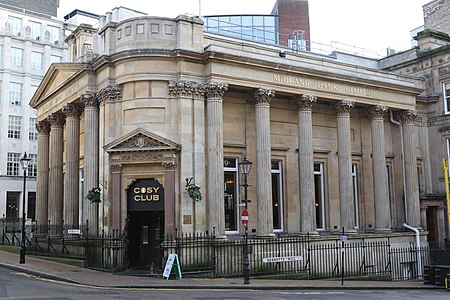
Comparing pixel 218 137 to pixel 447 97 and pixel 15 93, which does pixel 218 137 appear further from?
pixel 15 93

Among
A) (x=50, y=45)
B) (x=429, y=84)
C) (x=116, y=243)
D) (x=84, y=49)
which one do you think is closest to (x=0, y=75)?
(x=50, y=45)

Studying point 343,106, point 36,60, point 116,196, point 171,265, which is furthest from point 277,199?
point 36,60

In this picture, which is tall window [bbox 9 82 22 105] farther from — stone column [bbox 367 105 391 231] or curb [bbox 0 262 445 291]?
stone column [bbox 367 105 391 231]

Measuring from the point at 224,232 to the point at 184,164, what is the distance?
3557 mm

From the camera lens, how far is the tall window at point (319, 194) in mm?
28336

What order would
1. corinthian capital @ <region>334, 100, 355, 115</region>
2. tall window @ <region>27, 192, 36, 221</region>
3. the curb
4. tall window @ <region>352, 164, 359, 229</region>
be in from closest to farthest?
the curb, corinthian capital @ <region>334, 100, 355, 115</region>, tall window @ <region>352, 164, 359, 229</region>, tall window @ <region>27, 192, 36, 221</region>

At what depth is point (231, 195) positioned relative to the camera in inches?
1005

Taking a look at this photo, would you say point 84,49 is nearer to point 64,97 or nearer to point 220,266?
point 64,97

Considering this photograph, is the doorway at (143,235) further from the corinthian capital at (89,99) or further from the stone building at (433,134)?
the stone building at (433,134)

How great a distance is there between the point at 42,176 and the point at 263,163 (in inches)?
627

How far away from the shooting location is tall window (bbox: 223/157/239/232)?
25344mm

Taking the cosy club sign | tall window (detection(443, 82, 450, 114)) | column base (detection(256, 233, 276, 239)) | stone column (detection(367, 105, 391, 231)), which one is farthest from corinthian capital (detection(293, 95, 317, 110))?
tall window (detection(443, 82, 450, 114))

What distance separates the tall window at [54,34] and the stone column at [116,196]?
4062 cm

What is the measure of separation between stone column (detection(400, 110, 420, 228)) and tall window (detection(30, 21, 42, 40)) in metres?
42.9
